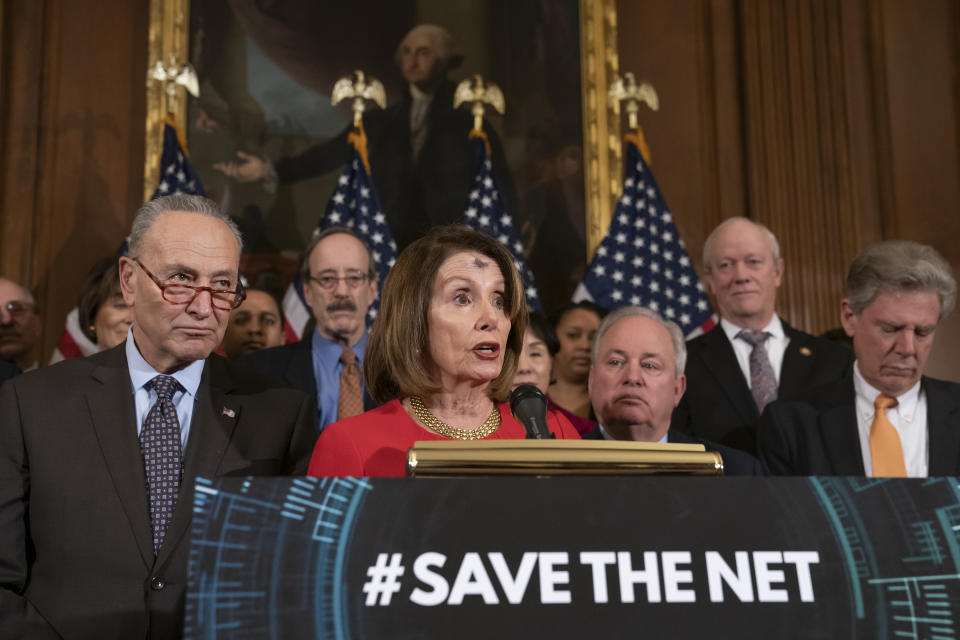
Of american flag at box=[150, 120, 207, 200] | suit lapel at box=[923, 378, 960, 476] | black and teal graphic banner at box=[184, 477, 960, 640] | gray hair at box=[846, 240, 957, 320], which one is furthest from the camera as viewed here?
american flag at box=[150, 120, 207, 200]

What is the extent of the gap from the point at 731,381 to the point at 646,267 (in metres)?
2.31

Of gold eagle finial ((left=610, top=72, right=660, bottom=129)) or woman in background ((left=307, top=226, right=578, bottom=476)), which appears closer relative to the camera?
woman in background ((left=307, top=226, right=578, bottom=476))

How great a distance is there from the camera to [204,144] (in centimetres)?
690

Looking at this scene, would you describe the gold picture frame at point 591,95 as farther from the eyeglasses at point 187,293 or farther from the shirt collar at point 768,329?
the eyeglasses at point 187,293

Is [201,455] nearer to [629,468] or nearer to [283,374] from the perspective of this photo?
[629,468]

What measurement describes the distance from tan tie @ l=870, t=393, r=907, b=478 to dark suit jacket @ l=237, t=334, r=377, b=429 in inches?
79.4

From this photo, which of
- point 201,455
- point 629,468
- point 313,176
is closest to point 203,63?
point 313,176

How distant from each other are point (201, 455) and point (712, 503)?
4.64ft

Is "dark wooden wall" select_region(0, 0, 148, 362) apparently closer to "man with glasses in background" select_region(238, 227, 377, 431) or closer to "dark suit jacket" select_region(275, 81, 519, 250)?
"dark suit jacket" select_region(275, 81, 519, 250)

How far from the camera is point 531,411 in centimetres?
196

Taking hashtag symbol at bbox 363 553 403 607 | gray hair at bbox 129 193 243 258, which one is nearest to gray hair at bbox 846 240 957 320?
gray hair at bbox 129 193 243 258

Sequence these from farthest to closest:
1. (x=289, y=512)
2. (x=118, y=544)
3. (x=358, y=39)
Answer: (x=358, y=39) → (x=118, y=544) → (x=289, y=512)

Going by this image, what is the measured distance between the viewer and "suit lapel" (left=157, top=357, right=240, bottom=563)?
7.57ft

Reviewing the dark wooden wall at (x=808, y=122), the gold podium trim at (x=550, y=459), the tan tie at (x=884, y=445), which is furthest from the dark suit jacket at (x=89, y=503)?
the dark wooden wall at (x=808, y=122)
